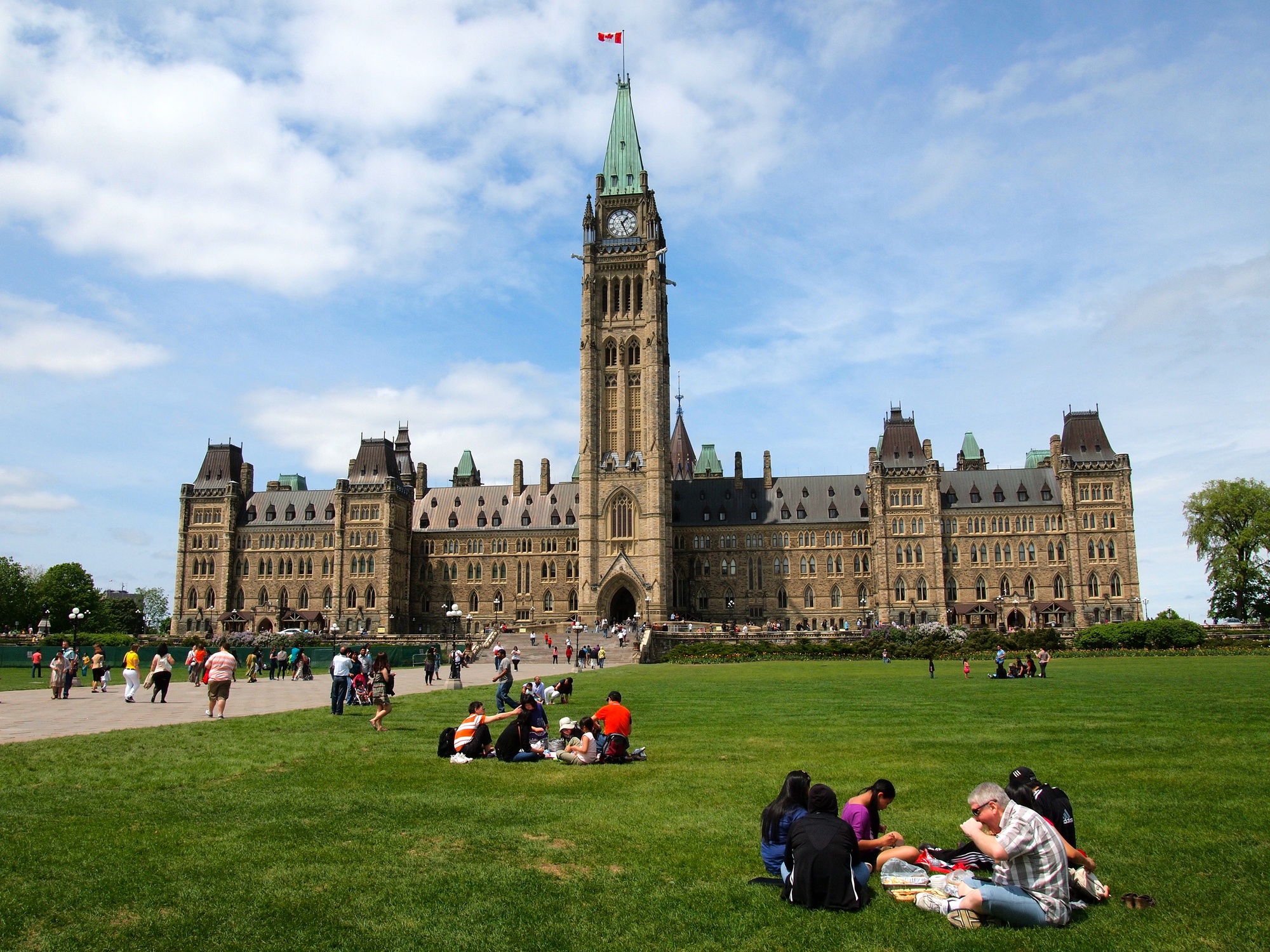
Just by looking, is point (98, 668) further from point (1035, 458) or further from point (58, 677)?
point (1035, 458)

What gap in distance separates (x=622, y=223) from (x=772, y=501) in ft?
110

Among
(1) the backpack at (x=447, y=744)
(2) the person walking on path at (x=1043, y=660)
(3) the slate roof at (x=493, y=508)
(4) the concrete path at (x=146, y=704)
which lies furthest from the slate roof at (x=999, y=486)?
(1) the backpack at (x=447, y=744)

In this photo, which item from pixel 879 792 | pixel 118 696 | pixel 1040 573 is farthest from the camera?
pixel 1040 573

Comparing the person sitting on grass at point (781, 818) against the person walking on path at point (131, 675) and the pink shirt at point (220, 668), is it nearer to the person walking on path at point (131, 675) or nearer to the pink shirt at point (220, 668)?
the pink shirt at point (220, 668)

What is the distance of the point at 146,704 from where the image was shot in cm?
2931

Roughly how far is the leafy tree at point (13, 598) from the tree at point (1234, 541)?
115895mm

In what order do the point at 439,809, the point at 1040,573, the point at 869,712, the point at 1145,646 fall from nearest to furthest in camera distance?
1. the point at 439,809
2. the point at 869,712
3. the point at 1145,646
4. the point at 1040,573

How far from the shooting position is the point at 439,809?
512 inches

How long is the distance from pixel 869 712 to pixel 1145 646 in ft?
152

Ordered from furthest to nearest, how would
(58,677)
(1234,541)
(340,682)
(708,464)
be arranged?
(708,464)
(1234,541)
(58,677)
(340,682)

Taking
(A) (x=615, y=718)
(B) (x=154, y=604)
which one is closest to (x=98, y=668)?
(A) (x=615, y=718)

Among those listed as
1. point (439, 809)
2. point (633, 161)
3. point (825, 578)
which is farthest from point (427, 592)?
point (439, 809)

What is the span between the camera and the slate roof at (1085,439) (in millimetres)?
96875

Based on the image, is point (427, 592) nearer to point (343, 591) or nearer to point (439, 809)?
point (343, 591)
